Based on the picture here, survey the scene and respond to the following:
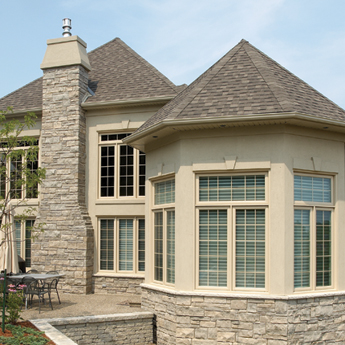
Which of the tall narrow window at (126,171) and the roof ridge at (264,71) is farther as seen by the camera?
the tall narrow window at (126,171)

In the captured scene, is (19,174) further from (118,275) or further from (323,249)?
(323,249)

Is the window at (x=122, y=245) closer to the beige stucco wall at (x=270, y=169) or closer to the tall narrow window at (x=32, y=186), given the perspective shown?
the tall narrow window at (x=32, y=186)

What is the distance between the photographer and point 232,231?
9.08 metres

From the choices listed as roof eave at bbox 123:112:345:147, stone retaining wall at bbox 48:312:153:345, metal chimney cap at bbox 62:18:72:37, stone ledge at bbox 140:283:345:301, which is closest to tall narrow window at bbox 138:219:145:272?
stone retaining wall at bbox 48:312:153:345

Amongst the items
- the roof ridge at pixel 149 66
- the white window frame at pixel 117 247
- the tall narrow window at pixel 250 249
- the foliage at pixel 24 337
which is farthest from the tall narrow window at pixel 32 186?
the roof ridge at pixel 149 66

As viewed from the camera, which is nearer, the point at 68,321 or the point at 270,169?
the point at 270,169

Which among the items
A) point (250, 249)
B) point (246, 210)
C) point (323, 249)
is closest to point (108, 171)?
point (246, 210)

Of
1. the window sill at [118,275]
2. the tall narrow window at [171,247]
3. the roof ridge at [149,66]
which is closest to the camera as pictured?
the tall narrow window at [171,247]

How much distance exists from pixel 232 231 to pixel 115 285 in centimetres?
539

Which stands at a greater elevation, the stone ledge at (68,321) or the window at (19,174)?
the window at (19,174)

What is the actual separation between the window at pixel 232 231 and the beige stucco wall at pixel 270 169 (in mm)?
161

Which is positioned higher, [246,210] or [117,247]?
[246,210]

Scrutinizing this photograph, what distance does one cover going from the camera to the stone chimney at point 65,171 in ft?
42.5

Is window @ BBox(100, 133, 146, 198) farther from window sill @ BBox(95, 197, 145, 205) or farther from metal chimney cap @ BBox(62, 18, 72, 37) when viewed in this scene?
metal chimney cap @ BBox(62, 18, 72, 37)
